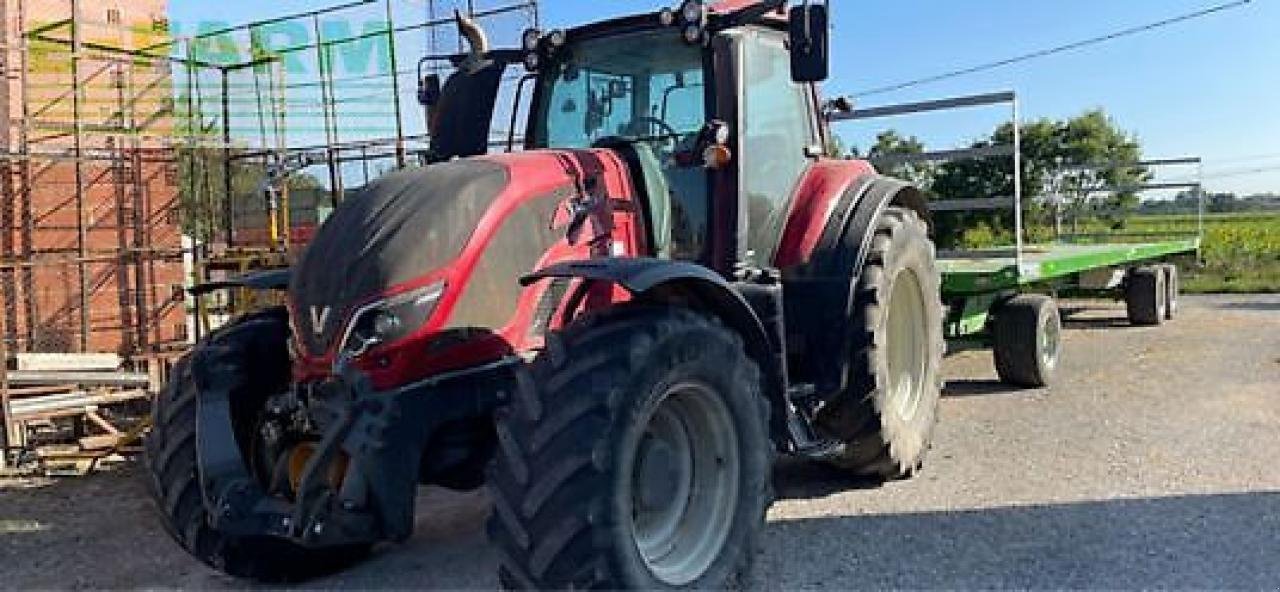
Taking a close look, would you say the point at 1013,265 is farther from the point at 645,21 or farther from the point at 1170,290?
the point at 1170,290

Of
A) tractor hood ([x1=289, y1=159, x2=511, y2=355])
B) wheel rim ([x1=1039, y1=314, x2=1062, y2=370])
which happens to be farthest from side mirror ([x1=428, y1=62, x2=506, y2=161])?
wheel rim ([x1=1039, y1=314, x2=1062, y2=370])

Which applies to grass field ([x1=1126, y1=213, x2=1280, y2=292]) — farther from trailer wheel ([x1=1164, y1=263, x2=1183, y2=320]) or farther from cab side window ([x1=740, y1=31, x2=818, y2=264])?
cab side window ([x1=740, y1=31, x2=818, y2=264])

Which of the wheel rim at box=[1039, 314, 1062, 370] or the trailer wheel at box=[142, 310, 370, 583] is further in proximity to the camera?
the wheel rim at box=[1039, 314, 1062, 370]

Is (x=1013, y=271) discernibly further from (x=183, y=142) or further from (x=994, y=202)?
(x=183, y=142)

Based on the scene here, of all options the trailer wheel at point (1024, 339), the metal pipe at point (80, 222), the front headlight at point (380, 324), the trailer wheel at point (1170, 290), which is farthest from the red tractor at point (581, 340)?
the trailer wheel at point (1170, 290)

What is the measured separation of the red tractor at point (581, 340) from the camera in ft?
13.1

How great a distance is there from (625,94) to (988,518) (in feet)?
8.98

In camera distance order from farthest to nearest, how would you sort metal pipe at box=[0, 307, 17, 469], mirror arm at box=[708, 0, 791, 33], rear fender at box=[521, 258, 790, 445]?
1. metal pipe at box=[0, 307, 17, 469]
2. mirror arm at box=[708, 0, 791, 33]
3. rear fender at box=[521, 258, 790, 445]

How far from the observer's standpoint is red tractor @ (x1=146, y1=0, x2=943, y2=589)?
3988 millimetres

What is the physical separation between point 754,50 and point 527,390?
255 cm

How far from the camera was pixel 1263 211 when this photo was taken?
4331 cm

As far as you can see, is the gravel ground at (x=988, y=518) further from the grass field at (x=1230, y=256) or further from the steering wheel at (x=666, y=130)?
the grass field at (x=1230, y=256)

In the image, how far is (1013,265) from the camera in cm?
930

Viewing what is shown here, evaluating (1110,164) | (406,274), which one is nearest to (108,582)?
(406,274)
